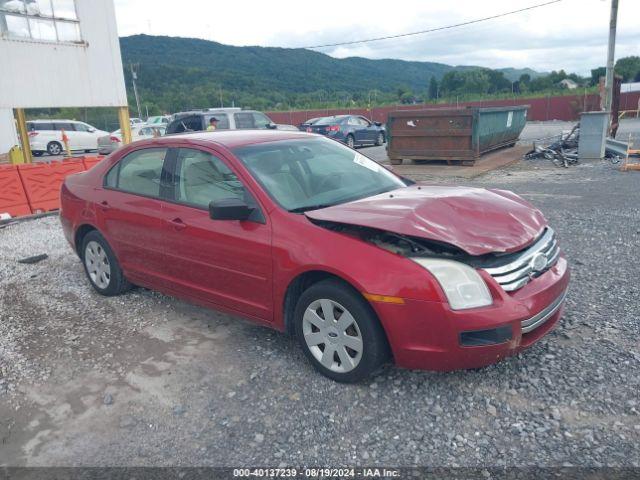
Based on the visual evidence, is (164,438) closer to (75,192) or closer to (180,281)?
(180,281)

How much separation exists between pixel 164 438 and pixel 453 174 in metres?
10.1

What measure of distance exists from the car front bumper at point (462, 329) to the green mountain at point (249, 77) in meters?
50.1

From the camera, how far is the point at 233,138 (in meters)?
4.19

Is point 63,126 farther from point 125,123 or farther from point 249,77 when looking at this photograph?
point 249,77

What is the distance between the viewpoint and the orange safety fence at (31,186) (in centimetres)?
900

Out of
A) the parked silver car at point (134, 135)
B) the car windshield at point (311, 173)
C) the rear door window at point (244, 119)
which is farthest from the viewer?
the parked silver car at point (134, 135)

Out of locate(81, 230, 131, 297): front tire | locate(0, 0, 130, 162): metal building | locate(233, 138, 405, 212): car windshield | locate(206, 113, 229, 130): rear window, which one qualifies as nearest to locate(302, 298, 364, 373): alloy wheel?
locate(233, 138, 405, 212): car windshield

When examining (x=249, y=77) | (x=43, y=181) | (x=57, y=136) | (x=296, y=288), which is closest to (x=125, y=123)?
(x=43, y=181)

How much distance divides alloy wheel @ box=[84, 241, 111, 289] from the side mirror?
6.69 ft

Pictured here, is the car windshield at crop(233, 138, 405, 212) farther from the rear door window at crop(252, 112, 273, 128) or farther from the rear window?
the rear door window at crop(252, 112, 273, 128)

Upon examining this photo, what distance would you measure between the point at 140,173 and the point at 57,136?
2212 cm

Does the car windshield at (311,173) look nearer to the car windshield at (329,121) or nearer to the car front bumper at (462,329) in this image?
the car front bumper at (462,329)

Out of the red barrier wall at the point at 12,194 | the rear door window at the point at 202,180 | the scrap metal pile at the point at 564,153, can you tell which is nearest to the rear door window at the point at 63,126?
the red barrier wall at the point at 12,194

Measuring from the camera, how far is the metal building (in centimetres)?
1109
